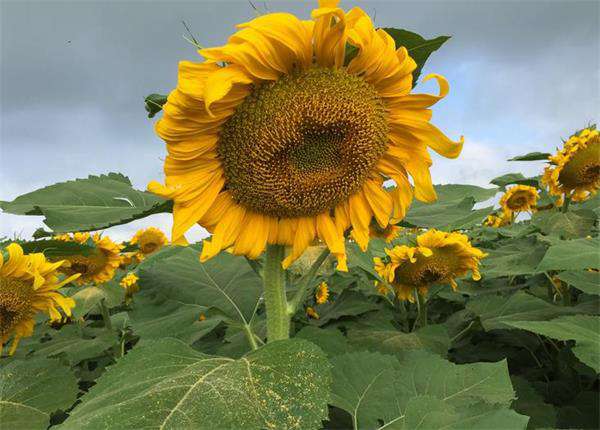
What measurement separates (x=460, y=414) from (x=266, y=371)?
0.50 m

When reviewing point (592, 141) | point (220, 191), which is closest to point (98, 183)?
point (220, 191)

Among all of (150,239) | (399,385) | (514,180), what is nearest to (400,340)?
(399,385)

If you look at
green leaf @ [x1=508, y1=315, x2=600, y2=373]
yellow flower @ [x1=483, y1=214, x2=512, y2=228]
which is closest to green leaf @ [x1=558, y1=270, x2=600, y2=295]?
green leaf @ [x1=508, y1=315, x2=600, y2=373]

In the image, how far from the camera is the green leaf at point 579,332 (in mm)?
2068

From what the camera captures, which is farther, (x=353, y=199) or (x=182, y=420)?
(x=353, y=199)

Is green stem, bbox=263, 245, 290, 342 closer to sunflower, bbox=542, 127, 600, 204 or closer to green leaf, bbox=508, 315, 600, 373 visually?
green leaf, bbox=508, 315, 600, 373

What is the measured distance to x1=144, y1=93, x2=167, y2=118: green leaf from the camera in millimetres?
1572

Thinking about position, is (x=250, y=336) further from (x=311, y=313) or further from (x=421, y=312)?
(x=311, y=313)

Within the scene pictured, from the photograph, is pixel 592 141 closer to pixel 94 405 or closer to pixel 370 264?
pixel 370 264

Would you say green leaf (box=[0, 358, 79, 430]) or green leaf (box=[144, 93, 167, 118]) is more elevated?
green leaf (box=[144, 93, 167, 118])

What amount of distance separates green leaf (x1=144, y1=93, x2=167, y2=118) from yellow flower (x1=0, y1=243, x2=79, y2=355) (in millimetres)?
1262

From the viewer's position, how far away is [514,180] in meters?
5.18

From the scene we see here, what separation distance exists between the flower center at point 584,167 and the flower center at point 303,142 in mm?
3588

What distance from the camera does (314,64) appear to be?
1.55m
